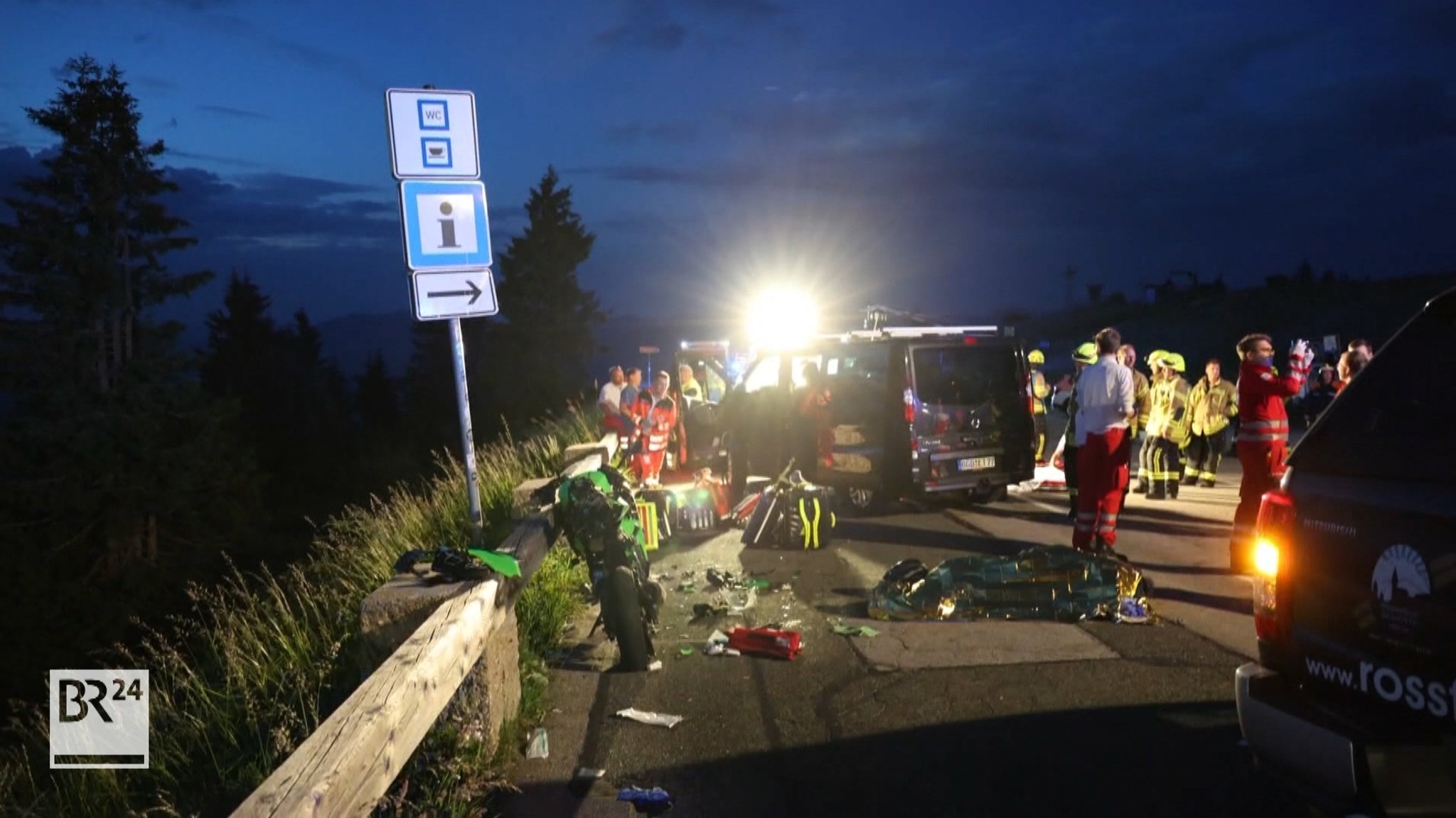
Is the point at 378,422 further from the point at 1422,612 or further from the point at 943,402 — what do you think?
the point at 1422,612

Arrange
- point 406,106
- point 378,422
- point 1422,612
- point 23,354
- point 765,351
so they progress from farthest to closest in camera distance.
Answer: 1. point 378,422
2. point 23,354
3. point 765,351
4. point 406,106
5. point 1422,612

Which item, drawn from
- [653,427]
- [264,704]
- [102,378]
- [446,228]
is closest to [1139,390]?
[653,427]

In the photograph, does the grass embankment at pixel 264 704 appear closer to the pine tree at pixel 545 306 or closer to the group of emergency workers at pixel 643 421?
the group of emergency workers at pixel 643 421

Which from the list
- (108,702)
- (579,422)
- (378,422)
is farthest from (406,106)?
(378,422)

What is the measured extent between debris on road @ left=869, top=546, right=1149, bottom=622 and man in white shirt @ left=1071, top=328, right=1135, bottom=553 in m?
1.15

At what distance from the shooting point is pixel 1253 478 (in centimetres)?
837

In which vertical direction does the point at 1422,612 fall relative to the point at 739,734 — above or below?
above

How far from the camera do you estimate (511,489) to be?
10289 millimetres

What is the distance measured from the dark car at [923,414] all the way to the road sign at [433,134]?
584cm

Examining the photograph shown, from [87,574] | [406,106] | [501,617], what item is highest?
[406,106]

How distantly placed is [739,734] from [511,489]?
5762 mm

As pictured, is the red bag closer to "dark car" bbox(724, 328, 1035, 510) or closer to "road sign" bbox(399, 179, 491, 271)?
"road sign" bbox(399, 179, 491, 271)

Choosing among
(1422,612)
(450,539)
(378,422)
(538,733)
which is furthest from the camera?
(378,422)

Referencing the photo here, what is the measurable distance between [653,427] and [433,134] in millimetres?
7094
